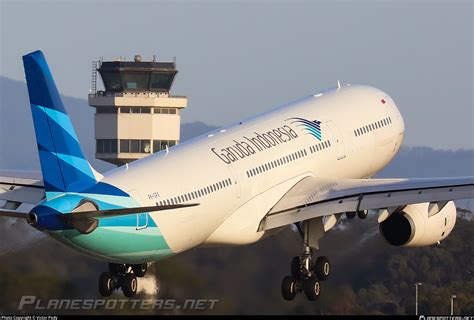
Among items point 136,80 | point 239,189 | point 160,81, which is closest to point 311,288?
point 239,189

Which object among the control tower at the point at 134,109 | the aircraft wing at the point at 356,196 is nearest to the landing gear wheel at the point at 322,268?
the aircraft wing at the point at 356,196

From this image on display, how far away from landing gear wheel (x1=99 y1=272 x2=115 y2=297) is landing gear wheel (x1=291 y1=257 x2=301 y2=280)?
5.57 meters

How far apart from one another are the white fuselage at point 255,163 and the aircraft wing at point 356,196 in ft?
1.33

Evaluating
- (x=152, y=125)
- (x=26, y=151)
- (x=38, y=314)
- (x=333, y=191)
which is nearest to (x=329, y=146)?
(x=333, y=191)

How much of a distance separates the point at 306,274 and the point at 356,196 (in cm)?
287

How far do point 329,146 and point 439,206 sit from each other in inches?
180

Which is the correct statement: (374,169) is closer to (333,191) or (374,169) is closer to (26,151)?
(333,191)

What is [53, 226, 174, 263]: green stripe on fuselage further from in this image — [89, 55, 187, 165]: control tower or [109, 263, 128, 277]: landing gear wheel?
[89, 55, 187, 165]: control tower

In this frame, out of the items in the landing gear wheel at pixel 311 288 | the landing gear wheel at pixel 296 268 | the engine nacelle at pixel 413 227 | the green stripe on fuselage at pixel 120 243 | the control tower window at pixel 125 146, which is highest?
the green stripe on fuselage at pixel 120 243

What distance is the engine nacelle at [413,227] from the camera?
58781 millimetres

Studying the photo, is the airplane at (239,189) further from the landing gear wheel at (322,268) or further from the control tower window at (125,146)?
the control tower window at (125,146)

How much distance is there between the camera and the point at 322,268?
57.9m

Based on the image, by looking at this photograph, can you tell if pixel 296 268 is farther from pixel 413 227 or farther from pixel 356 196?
pixel 413 227

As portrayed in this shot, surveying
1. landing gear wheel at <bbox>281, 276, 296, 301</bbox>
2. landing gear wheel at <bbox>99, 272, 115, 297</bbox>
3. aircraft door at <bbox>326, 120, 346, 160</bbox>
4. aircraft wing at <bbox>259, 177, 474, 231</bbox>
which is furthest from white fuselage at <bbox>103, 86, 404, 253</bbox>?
landing gear wheel at <bbox>99, 272, 115, 297</bbox>
